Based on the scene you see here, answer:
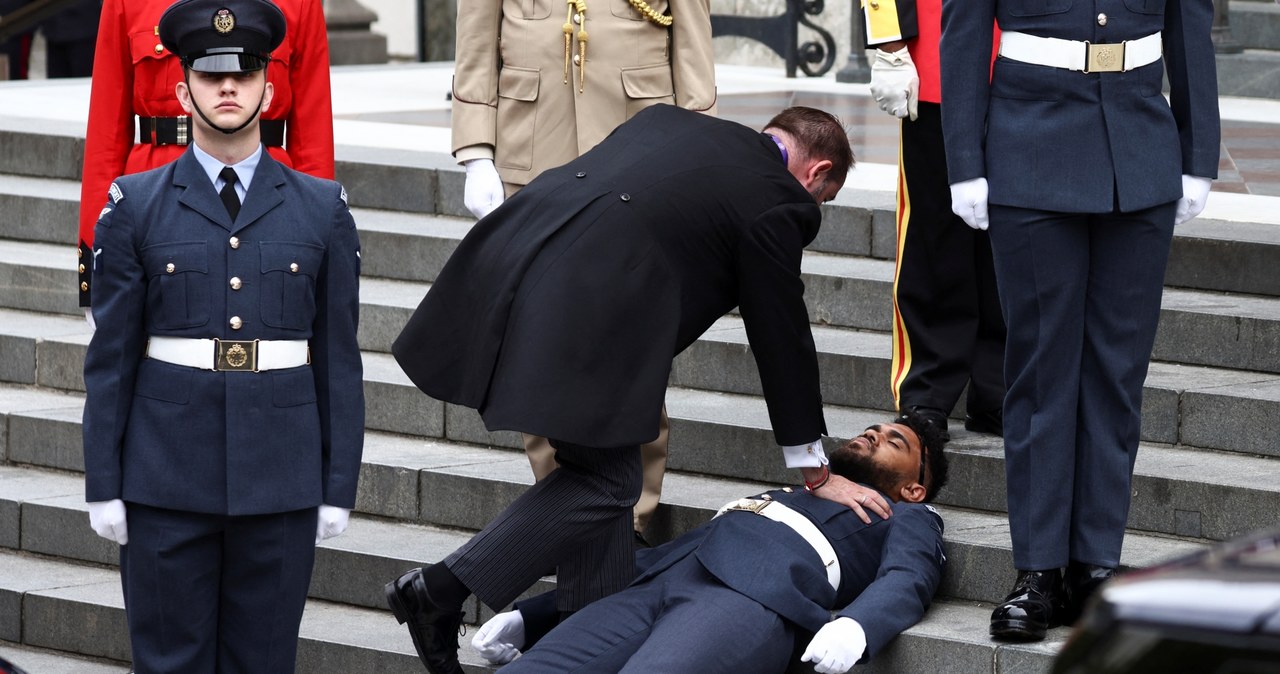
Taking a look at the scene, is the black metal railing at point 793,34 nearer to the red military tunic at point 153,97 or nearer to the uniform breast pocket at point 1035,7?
the red military tunic at point 153,97

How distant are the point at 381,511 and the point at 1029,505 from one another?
2122 millimetres

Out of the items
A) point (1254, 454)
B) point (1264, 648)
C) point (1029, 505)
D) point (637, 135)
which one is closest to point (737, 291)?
point (637, 135)

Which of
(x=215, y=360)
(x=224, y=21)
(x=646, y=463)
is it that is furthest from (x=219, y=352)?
(x=646, y=463)

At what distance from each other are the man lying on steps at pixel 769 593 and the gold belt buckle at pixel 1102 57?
1106 millimetres

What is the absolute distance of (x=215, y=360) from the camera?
396cm

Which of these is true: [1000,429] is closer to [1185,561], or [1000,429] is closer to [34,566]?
[34,566]

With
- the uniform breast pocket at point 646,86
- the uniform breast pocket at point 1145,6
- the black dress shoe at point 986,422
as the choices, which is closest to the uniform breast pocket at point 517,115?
the uniform breast pocket at point 646,86

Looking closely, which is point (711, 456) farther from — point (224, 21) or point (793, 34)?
point (793, 34)

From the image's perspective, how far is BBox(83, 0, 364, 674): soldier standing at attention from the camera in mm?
3928

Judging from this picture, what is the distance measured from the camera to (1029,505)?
14.0 feet

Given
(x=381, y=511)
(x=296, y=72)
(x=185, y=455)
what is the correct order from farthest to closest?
(x=381, y=511), (x=296, y=72), (x=185, y=455)

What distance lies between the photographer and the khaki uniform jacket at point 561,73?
491cm

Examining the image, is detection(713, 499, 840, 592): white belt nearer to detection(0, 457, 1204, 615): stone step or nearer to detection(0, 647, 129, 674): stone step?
detection(0, 457, 1204, 615): stone step

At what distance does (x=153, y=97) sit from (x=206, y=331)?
1.18 metres
